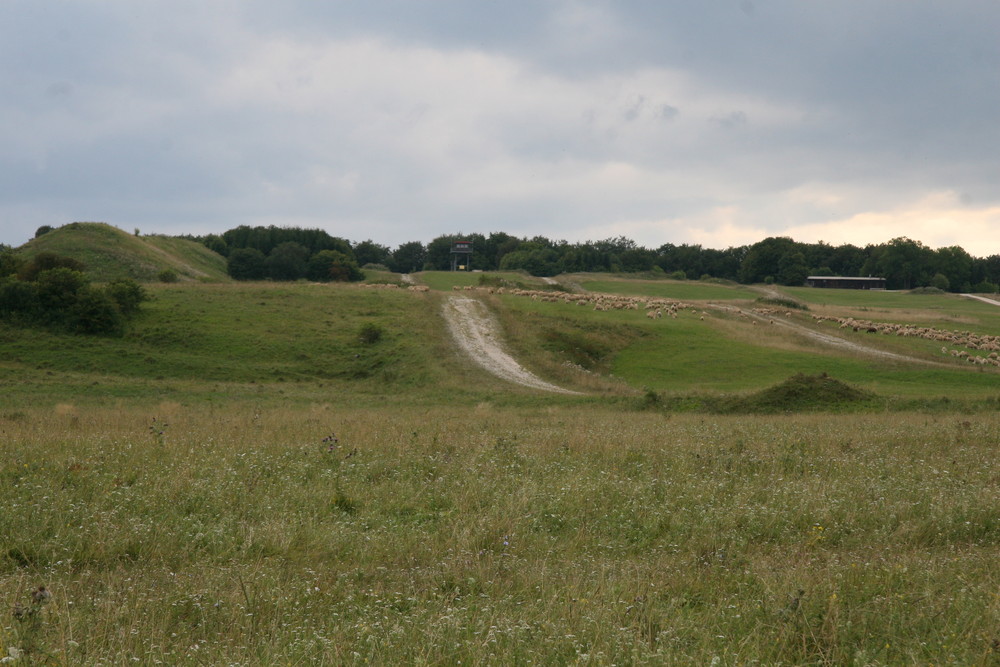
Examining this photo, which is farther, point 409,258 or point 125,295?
point 409,258

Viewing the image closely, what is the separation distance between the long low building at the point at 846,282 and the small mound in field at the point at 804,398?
13342 centimetres

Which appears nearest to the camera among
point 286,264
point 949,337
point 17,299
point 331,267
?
point 17,299

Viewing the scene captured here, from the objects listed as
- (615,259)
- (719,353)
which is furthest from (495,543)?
(615,259)

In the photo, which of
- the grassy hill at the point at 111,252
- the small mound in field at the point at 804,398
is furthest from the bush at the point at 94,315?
the small mound in field at the point at 804,398

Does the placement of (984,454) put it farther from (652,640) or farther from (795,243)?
(795,243)

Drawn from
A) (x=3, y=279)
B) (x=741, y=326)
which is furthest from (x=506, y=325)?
(x=3, y=279)

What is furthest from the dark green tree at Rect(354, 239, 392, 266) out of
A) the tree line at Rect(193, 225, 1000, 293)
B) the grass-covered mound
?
the grass-covered mound

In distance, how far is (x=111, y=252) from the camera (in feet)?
295

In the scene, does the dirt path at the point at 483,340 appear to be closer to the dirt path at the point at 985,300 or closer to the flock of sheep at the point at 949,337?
the flock of sheep at the point at 949,337

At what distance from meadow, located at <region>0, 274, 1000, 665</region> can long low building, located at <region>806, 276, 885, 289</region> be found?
14676 centimetres

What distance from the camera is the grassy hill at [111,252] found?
85.2 meters

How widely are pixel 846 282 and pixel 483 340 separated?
125495mm

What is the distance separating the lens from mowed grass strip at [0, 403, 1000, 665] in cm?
543

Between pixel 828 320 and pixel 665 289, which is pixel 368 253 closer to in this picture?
pixel 665 289
